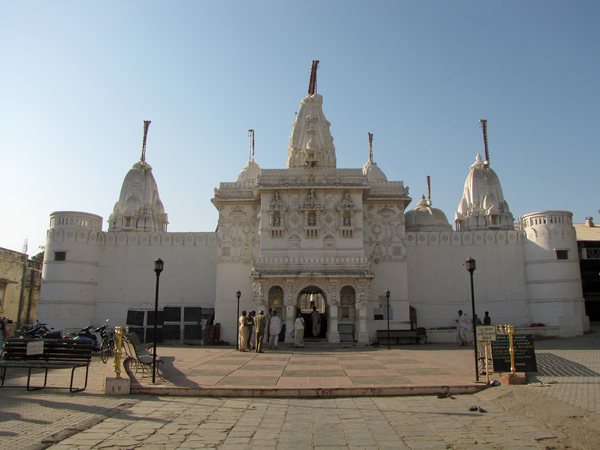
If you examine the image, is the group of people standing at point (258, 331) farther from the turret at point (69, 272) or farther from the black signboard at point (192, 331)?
the turret at point (69, 272)

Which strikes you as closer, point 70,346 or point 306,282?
point 70,346

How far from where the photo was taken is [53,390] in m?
10.5

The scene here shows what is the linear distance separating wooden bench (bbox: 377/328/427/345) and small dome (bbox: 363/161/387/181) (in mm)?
17925

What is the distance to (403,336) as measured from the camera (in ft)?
81.3

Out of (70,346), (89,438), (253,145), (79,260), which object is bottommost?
(89,438)

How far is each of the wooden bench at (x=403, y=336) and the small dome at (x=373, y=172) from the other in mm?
17925

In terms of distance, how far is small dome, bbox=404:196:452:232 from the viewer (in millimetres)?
38844

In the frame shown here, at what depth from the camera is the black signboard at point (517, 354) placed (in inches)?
479

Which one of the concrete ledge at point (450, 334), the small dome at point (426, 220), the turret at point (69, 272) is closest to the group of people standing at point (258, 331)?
the concrete ledge at point (450, 334)

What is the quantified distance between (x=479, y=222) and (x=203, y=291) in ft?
87.2

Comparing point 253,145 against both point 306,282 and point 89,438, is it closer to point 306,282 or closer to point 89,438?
point 306,282

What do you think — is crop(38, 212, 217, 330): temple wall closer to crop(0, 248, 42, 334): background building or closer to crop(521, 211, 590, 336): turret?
crop(0, 248, 42, 334): background building

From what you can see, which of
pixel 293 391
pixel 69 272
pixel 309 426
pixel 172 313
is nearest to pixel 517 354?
pixel 293 391

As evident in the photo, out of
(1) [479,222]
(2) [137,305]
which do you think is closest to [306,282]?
(2) [137,305]
